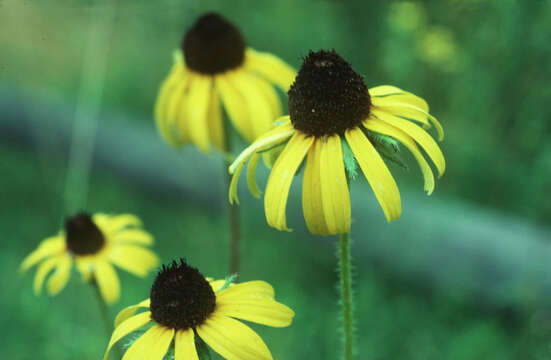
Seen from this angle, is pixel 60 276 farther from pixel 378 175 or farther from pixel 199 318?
pixel 378 175

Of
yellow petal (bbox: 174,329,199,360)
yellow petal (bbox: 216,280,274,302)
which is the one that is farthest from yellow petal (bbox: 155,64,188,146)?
yellow petal (bbox: 174,329,199,360)

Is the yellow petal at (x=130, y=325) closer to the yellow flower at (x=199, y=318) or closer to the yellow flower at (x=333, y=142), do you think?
the yellow flower at (x=199, y=318)

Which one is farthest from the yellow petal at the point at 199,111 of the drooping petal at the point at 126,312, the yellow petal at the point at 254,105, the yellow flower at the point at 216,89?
the drooping petal at the point at 126,312

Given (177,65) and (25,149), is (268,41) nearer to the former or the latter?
(25,149)

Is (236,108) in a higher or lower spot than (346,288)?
higher

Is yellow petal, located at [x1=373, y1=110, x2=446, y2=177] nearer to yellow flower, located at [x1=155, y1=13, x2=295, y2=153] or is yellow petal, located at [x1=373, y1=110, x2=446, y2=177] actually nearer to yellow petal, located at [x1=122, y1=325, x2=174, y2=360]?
yellow petal, located at [x1=122, y1=325, x2=174, y2=360]

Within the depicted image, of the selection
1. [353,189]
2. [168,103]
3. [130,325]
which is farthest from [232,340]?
[353,189]

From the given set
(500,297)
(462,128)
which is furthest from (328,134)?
(462,128)
